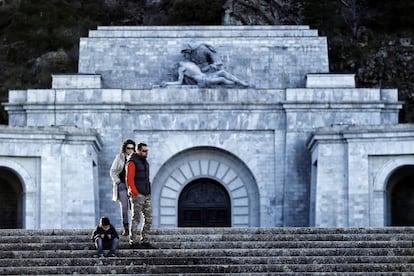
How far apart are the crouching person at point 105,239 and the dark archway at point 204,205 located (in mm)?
15304

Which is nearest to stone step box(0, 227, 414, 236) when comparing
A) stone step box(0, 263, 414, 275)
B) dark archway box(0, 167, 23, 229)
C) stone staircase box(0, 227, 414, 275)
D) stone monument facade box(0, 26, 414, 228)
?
stone staircase box(0, 227, 414, 275)

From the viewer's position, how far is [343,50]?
74.9 meters

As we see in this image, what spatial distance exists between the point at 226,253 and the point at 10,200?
1736cm

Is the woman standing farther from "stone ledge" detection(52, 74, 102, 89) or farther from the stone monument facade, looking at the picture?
"stone ledge" detection(52, 74, 102, 89)

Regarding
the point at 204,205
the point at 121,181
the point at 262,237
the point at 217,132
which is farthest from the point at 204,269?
the point at 217,132

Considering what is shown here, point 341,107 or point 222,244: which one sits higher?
point 341,107

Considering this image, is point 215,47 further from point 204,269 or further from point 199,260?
point 204,269

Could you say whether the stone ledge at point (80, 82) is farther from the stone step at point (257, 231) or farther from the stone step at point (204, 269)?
the stone step at point (204, 269)

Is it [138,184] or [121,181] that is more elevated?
[121,181]

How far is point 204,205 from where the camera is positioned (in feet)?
154

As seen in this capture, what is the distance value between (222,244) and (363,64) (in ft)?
139

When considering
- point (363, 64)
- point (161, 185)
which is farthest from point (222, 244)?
point (363, 64)

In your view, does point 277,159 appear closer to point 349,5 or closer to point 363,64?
point 363,64

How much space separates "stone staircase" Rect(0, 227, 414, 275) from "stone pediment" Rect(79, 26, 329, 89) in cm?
1587
